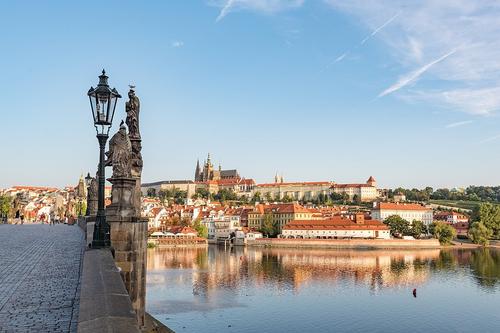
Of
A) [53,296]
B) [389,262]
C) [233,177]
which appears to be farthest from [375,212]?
[53,296]

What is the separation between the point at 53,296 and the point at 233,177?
187 m

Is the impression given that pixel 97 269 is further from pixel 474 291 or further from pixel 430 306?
pixel 474 291

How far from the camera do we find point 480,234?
90500 mm

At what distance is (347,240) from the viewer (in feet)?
298

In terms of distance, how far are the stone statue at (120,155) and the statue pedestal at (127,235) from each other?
0.19 meters

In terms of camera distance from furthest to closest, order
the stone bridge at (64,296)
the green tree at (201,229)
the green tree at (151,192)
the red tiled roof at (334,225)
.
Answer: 1. the green tree at (151,192)
2. the red tiled roof at (334,225)
3. the green tree at (201,229)
4. the stone bridge at (64,296)

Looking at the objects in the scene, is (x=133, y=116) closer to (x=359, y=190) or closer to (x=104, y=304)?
(x=104, y=304)

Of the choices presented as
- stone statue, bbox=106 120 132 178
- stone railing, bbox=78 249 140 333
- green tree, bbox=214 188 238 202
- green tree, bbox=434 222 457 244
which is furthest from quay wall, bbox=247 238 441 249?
stone railing, bbox=78 249 140 333

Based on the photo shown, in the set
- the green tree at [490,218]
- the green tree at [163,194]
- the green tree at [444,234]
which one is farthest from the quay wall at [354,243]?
the green tree at [163,194]

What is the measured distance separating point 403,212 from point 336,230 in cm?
3716

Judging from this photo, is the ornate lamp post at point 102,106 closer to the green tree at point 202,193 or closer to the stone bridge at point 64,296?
the stone bridge at point 64,296

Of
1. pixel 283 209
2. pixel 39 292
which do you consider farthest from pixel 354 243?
pixel 39 292

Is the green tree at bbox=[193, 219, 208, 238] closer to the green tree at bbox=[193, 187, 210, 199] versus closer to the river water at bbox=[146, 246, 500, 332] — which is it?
the river water at bbox=[146, 246, 500, 332]

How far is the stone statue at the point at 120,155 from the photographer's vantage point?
9.89m
